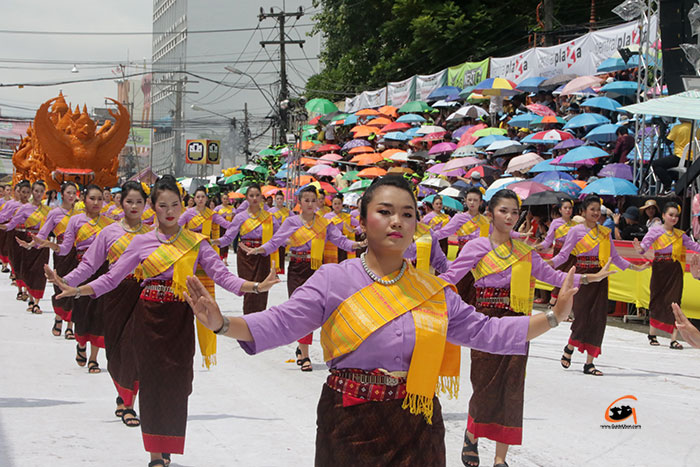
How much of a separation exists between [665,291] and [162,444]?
9103mm

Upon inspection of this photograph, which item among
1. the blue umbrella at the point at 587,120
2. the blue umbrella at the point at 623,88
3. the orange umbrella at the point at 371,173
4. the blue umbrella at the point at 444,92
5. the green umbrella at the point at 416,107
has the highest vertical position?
the blue umbrella at the point at 444,92

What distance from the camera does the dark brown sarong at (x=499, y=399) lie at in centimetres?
635

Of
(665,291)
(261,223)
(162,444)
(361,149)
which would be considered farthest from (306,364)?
(361,149)

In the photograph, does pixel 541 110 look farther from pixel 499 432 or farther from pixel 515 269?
pixel 499 432

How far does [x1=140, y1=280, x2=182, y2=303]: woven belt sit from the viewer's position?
636 centimetres

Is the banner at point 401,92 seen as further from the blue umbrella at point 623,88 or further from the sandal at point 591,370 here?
the sandal at point 591,370

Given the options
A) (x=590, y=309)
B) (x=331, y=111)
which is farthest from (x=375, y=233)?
(x=331, y=111)

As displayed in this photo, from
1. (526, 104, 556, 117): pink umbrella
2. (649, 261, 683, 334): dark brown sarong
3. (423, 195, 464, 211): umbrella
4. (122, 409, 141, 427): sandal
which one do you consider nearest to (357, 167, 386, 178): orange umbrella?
(423, 195, 464, 211): umbrella

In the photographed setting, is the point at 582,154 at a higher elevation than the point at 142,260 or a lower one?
higher

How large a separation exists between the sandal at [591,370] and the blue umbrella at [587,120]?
9.76 metres

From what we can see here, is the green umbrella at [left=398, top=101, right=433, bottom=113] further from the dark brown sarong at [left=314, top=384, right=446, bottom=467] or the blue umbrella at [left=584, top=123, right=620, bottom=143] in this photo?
the dark brown sarong at [left=314, top=384, right=446, bottom=467]

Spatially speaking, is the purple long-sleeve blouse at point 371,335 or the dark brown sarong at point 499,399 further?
the dark brown sarong at point 499,399

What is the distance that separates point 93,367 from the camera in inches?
387

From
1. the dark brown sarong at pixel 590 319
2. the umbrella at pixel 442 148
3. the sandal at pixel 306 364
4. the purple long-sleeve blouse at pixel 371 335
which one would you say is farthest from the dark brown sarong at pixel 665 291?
the umbrella at pixel 442 148
